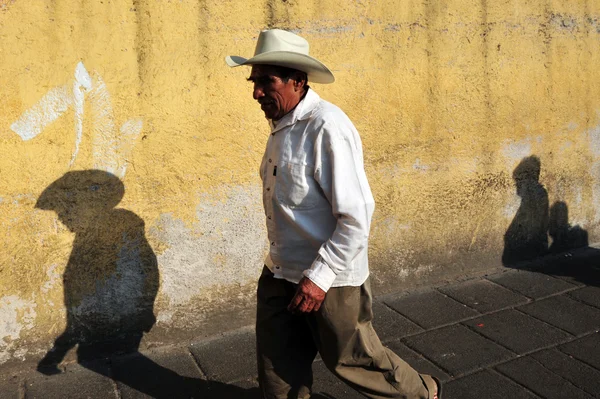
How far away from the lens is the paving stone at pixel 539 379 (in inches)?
137

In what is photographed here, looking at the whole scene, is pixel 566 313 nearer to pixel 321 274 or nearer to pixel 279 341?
pixel 279 341

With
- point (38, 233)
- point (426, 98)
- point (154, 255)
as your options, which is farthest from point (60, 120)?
point (426, 98)

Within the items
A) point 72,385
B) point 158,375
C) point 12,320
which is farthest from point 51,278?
point 158,375

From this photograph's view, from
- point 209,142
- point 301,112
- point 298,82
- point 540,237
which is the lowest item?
point 540,237

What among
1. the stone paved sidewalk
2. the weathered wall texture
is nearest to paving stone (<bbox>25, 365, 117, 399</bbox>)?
the stone paved sidewalk

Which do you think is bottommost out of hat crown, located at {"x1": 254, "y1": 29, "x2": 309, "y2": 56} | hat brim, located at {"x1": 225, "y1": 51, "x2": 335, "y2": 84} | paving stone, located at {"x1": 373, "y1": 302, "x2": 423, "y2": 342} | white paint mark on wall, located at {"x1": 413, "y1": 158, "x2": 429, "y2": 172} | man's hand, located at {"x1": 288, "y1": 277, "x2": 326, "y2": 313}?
paving stone, located at {"x1": 373, "y1": 302, "x2": 423, "y2": 342}

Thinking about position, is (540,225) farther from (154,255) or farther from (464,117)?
(154,255)

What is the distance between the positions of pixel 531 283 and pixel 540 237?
1.95 ft

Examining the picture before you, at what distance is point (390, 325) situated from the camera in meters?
4.32

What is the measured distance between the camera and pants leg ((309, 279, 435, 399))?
2.73 metres

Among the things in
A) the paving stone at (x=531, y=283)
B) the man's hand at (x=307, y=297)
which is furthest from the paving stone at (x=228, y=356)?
the paving stone at (x=531, y=283)

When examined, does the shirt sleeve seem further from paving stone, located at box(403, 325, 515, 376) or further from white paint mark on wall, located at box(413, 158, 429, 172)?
white paint mark on wall, located at box(413, 158, 429, 172)

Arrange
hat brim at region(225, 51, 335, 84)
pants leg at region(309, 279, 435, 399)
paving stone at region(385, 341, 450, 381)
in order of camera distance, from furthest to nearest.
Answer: paving stone at region(385, 341, 450, 381) < pants leg at region(309, 279, 435, 399) < hat brim at region(225, 51, 335, 84)

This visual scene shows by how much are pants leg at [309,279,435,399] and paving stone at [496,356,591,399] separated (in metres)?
0.90
